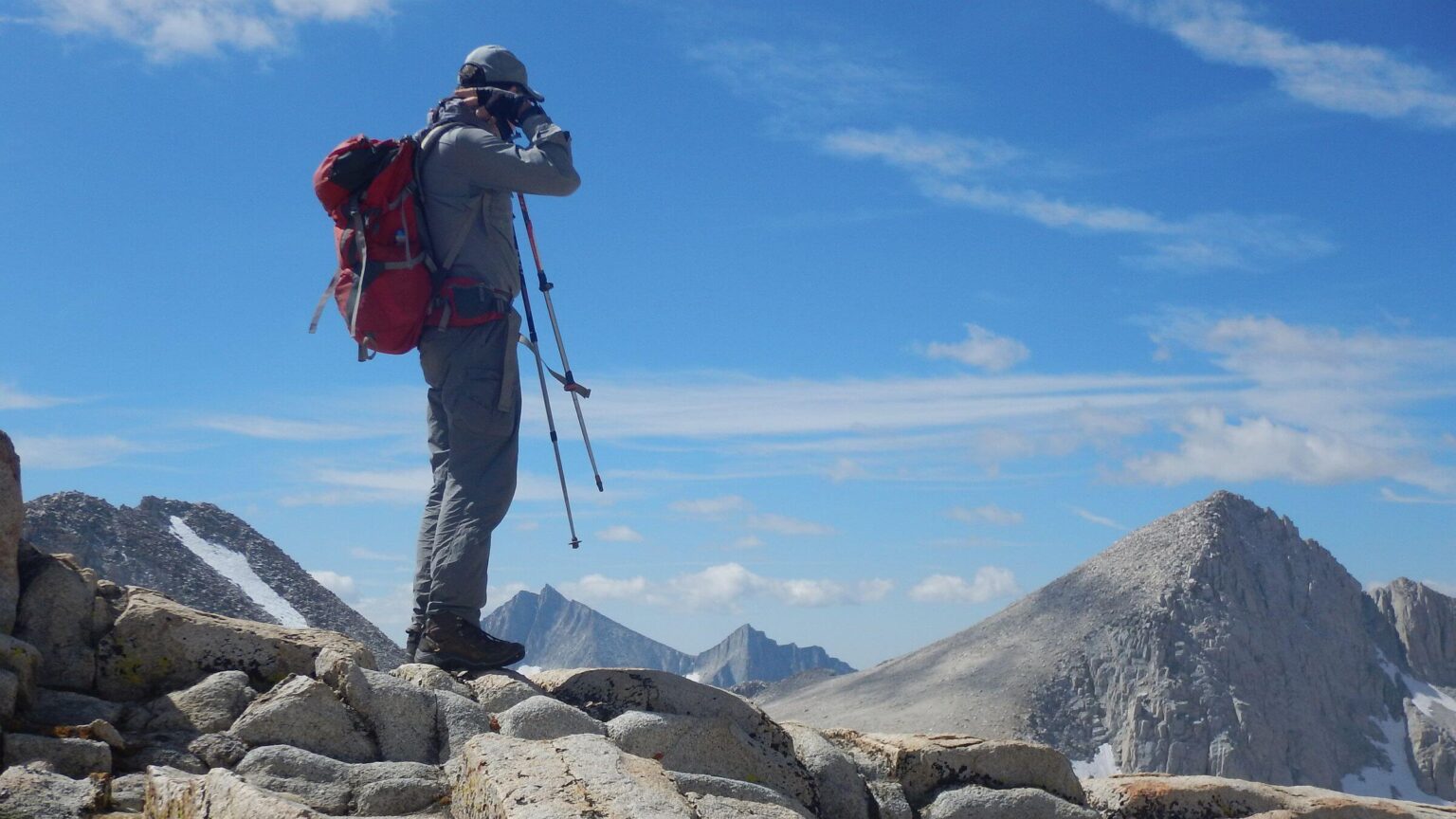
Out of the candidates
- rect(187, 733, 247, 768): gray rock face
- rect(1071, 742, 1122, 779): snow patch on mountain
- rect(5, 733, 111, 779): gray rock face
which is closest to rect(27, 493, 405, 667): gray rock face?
rect(187, 733, 247, 768): gray rock face

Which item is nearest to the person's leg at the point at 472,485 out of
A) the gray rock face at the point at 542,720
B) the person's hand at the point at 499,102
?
the gray rock face at the point at 542,720

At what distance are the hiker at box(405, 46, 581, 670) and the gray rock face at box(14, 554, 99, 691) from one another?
7.26 feet

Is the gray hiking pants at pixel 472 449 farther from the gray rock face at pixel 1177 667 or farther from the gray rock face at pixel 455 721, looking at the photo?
the gray rock face at pixel 1177 667

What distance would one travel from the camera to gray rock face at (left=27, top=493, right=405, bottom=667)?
30.4m

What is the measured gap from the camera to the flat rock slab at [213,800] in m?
5.10

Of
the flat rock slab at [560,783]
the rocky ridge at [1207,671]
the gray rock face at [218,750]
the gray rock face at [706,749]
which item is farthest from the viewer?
the rocky ridge at [1207,671]

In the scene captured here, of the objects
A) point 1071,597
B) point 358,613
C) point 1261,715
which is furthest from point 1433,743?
point 358,613

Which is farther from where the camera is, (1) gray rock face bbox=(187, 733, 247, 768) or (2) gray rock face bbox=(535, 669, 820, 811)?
(2) gray rock face bbox=(535, 669, 820, 811)

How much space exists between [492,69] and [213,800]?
6.14m

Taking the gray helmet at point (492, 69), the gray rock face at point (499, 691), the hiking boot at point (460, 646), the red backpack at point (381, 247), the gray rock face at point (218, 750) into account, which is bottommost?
the gray rock face at point (218, 750)

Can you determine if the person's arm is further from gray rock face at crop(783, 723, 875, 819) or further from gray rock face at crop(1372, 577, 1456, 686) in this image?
gray rock face at crop(1372, 577, 1456, 686)

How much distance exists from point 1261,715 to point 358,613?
388 ft

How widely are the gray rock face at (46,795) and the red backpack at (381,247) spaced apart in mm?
3864

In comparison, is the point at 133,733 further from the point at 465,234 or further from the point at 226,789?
the point at 465,234
